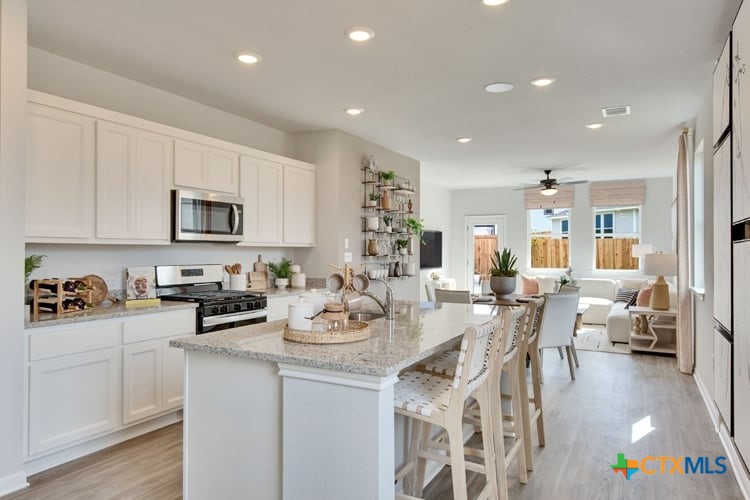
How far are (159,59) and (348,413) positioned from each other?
2.82 m

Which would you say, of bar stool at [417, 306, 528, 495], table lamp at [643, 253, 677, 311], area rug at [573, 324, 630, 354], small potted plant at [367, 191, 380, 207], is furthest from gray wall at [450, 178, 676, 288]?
bar stool at [417, 306, 528, 495]

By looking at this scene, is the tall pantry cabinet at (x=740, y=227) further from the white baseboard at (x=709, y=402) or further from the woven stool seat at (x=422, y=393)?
the woven stool seat at (x=422, y=393)

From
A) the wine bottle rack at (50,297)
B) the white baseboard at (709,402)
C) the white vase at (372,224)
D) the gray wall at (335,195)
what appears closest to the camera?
the wine bottle rack at (50,297)

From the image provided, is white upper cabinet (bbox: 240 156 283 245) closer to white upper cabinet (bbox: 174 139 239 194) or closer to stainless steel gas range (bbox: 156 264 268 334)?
white upper cabinet (bbox: 174 139 239 194)

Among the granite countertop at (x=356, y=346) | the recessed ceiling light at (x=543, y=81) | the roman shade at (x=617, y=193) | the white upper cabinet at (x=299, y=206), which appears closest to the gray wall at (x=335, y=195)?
the white upper cabinet at (x=299, y=206)

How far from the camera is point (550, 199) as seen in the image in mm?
9523

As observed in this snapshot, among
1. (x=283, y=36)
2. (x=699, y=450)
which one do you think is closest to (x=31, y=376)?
(x=283, y=36)

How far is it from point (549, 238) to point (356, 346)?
8453 millimetres

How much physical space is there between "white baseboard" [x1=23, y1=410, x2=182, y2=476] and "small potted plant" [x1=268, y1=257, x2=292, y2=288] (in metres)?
1.67

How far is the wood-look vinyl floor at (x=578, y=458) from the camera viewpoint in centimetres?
258

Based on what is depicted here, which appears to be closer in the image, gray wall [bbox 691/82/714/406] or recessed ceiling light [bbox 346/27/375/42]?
recessed ceiling light [bbox 346/27/375/42]

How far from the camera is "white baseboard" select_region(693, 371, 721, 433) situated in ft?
11.3

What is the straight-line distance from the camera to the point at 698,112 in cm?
442

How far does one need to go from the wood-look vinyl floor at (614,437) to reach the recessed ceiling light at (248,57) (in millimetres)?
2819
